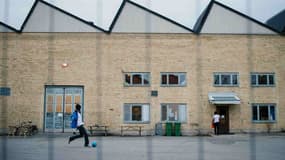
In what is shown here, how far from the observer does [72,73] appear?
20.1 m

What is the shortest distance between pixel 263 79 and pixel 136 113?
25.4 ft

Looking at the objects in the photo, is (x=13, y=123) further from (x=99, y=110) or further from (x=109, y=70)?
(x=109, y=70)

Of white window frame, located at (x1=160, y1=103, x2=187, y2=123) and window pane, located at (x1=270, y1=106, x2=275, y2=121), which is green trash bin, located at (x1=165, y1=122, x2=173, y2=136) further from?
window pane, located at (x1=270, y1=106, x2=275, y2=121)

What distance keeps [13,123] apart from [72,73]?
4.31 meters

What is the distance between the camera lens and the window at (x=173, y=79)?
2027 cm

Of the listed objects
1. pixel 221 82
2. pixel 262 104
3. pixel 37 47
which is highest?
pixel 37 47

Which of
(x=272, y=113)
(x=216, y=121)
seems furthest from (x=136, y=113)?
(x=272, y=113)

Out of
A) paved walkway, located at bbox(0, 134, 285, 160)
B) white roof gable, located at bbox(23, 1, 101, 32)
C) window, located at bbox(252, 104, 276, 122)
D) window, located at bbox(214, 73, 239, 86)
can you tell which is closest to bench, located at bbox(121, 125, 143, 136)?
window, located at bbox(214, 73, 239, 86)

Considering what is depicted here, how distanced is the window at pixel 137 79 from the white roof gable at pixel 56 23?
3.28 metres

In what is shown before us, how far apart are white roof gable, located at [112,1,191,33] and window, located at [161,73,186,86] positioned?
Result: 2597mm

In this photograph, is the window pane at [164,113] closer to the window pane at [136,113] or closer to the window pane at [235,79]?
the window pane at [136,113]

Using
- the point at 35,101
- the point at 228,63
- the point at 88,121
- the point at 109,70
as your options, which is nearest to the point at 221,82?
the point at 228,63

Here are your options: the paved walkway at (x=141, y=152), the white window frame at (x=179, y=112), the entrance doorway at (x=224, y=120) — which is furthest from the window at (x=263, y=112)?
the paved walkway at (x=141, y=152)

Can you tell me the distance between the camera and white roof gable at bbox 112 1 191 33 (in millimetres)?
20484
